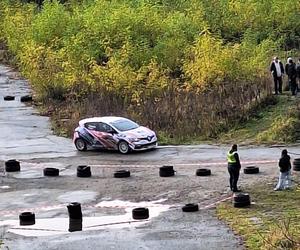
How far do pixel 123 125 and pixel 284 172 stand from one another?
11.0 metres

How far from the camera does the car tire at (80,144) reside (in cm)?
3269

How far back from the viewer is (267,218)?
1942 cm

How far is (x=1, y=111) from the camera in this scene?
4469cm

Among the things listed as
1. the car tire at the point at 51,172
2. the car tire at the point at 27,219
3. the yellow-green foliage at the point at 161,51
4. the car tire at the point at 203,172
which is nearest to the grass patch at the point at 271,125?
the yellow-green foliage at the point at 161,51

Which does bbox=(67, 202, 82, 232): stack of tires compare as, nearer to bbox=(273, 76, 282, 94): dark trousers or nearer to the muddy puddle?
the muddy puddle

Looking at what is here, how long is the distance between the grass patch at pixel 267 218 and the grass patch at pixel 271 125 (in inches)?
298

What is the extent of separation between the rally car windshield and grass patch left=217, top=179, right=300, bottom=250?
9.49m

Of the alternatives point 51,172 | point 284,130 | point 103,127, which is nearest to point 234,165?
point 51,172

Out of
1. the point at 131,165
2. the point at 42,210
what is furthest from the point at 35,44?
the point at 42,210

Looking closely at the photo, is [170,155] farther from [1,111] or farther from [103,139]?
[1,111]

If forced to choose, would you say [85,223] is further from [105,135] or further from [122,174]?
[105,135]

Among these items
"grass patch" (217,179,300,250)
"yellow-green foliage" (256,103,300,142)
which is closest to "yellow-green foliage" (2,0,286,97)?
"yellow-green foliage" (256,103,300,142)

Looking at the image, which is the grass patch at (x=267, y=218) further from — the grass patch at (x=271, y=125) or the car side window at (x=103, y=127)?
the car side window at (x=103, y=127)

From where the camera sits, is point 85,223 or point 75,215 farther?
point 75,215
